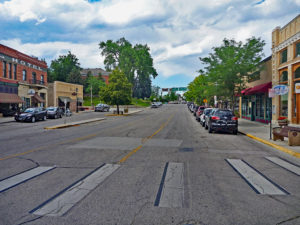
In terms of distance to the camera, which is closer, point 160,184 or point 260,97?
point 160,184

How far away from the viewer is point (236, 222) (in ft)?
12.1

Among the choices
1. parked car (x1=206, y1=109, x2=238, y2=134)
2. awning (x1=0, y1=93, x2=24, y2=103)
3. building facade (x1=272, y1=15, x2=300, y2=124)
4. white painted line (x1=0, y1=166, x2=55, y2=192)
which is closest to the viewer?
white painted line (x1=0, y1=166, x2=55, y2=192)

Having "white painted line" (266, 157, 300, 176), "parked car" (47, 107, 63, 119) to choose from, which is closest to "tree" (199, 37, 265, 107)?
"white painted line" (266, 157, 300, 176)

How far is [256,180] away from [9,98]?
119 ft

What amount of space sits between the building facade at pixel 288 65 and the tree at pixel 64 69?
75.2 metres

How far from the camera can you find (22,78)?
39.6 meters

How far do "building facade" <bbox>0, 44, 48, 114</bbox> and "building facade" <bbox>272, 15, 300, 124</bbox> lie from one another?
32184 millimetres

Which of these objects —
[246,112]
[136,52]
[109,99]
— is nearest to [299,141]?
[246,112]

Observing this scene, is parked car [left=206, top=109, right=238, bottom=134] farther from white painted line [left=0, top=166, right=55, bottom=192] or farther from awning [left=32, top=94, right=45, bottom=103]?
awning [left=32, top=94, right=45, bottom=103]

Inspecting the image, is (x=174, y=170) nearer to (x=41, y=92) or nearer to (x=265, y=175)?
(x=265, y=175)

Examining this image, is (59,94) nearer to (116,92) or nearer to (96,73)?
(116,92)

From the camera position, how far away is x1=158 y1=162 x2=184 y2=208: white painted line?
4352 mm

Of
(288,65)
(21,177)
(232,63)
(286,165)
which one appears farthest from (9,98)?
(286,165)

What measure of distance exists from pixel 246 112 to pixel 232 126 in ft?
50.9
